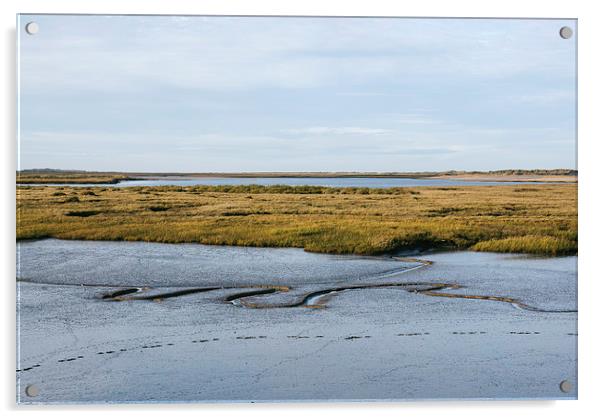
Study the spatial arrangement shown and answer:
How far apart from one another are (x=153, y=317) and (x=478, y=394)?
299 centimetres

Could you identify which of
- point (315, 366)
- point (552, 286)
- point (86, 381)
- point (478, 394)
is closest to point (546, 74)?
point (552, 286)

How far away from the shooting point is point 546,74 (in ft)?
22.5

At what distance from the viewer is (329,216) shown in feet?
24.3

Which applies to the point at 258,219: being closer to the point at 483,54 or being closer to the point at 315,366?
the point at 315,366

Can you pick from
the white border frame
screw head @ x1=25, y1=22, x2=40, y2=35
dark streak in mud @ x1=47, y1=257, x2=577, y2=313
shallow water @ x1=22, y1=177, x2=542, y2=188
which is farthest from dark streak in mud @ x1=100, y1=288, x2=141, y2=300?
screw head @ x1=25, y1=22, x2=40, y2=35

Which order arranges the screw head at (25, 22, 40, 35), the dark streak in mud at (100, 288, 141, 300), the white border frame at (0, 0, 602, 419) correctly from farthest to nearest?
the dark streak in mud at (100, 288, 141, 300)
the screw head at (25, 22, 40, 35)
the white border frame at (0, 0, 602, 419)

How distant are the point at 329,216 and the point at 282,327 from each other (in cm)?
123

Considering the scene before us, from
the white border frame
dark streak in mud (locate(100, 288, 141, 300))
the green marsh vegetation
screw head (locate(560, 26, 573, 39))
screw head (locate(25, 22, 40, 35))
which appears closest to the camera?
the white border frame

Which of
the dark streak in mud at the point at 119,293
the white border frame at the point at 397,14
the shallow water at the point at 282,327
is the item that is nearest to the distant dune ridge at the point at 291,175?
the white border frame at the point at 397,14

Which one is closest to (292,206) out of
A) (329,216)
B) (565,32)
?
Answer: (329,216)

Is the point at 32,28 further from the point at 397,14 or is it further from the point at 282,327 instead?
the point at 282,327

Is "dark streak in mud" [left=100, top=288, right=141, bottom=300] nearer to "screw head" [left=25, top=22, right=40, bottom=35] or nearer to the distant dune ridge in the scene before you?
the distant dune ridge

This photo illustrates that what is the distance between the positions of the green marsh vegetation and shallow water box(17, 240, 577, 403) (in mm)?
142

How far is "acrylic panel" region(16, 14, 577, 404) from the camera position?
6.61 metres
